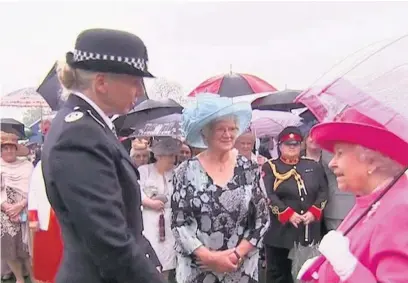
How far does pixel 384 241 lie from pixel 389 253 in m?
0.04

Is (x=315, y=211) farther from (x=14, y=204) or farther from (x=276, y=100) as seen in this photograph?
(x=14, y=204)

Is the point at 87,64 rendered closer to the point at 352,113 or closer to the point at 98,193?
the point at 98,193

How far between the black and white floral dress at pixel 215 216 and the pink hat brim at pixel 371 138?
4.25 feet

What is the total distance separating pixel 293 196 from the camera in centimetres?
501

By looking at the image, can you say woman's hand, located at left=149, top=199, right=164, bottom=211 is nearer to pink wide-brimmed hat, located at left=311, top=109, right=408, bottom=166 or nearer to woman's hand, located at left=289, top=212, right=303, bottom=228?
woman's hand, located at left=289, top=212, right=303, bottom=228

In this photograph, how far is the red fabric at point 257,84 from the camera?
7.25 m

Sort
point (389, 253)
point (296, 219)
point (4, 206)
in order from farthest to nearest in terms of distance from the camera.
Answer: point (4, 206)
point (296, 219)
point (389, 253)

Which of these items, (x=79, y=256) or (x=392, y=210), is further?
(x=79, y=256)

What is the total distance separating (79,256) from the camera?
205 centimetres

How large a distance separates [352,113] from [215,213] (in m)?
1.43

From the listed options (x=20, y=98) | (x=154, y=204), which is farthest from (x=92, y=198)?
(x=20, y=98)

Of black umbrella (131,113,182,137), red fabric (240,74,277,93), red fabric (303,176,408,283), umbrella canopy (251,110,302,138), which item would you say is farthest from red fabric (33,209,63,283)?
red fabric (240,74,277,93)

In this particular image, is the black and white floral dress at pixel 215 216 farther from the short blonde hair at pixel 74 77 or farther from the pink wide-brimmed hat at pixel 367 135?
the pink wide-brimmed hat at pixel 367 135

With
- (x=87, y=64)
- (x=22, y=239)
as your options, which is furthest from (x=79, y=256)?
(x=22, y=239)
